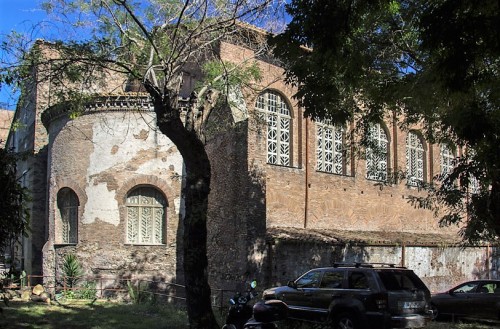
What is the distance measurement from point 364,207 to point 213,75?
42.9 feet

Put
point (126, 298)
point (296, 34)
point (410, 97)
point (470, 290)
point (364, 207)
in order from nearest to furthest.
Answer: point (296, 34) < point (410, 97) < point (470, 290) < point (126, 298) < point (364, 207)

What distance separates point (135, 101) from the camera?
1980 centimetres

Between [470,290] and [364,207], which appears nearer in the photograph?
[470,290]

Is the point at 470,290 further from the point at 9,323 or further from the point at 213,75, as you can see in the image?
the point at 9,323

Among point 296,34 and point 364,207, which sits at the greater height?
point 296,34

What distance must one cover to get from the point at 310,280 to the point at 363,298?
184 centimetres

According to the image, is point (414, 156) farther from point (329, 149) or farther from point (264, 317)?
point (264, 317)

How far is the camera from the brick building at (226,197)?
714 inches

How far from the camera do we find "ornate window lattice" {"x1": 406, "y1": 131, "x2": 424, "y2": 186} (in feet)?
94.1

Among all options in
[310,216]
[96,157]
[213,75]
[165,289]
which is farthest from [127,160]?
[310,216]

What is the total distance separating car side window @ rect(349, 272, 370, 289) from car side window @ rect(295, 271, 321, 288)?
1.00 m

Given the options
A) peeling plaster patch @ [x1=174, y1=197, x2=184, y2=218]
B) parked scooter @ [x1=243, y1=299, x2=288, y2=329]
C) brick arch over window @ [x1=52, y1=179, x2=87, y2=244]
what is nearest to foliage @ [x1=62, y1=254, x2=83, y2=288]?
brick arch over window @ [x1=52, y1=179, x2=87, y2=244]

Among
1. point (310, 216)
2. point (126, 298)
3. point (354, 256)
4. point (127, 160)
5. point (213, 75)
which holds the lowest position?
point (126, 298)

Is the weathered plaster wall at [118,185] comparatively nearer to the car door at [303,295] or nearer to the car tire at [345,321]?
the car door at [303,295]
